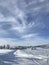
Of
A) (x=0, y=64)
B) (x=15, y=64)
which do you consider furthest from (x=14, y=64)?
(x=0, y=64)

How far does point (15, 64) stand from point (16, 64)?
7.4 inches

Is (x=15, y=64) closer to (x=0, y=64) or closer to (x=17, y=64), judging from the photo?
(x=17, y=64)

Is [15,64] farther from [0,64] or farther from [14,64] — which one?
[0,64]

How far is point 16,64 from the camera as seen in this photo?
96.3ft

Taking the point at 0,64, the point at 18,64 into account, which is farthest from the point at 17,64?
the point at 0,64

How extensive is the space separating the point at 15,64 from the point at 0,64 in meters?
2.69

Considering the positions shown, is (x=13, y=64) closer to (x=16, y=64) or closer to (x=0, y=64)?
(x=16, y=64)

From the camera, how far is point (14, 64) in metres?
29.4

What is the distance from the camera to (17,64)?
95.9 feet

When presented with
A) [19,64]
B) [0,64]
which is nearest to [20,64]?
[19,64]

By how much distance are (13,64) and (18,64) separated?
975 mm

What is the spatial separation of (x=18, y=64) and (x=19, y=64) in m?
0.18

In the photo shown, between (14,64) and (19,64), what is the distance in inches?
37.2

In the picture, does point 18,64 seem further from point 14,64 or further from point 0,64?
point 0,64
